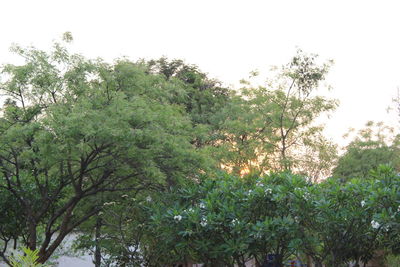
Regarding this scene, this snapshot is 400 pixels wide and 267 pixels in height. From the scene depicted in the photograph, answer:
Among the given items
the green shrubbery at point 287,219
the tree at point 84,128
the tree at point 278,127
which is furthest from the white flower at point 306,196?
the tree at point 278,127

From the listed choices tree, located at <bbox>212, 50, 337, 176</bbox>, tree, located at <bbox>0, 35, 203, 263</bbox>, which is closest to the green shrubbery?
tree, located at <bbox>0, 35, 203, 263</bbox>

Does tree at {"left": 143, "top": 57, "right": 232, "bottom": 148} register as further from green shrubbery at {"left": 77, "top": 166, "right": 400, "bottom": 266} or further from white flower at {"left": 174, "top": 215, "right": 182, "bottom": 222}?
white flower at {"left": 174, "top": 215, "right": 182, "bottom": 222}

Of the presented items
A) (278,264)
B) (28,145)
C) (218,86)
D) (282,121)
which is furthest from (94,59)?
(218,86)

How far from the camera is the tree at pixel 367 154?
30.1 metres

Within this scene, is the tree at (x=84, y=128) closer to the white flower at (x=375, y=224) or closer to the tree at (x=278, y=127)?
the white flower at (x=375, y=224)

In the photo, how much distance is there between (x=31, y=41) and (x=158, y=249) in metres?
6.69

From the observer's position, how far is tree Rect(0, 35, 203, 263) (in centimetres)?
1235

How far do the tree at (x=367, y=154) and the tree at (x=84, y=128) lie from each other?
56.6ft

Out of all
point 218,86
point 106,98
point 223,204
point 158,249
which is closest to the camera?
point 223,204

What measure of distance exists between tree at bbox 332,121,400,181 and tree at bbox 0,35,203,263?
56.6 ft

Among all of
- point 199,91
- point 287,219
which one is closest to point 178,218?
point 287,219

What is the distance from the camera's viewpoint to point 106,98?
43.9ft

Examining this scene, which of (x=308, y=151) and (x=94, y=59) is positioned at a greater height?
(x=308, y=151)

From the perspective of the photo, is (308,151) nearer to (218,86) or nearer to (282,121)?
(282,121)
